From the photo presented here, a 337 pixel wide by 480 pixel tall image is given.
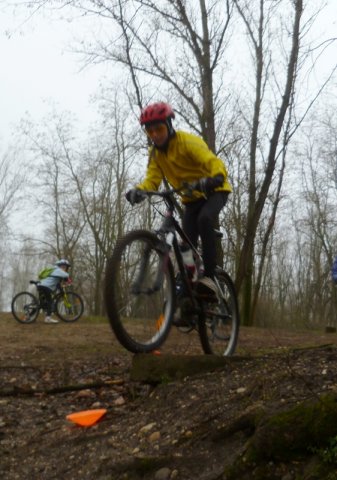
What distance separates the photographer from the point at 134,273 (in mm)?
4383

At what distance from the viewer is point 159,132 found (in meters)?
4.56

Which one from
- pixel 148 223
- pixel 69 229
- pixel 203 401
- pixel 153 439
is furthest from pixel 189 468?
pixel 69 229

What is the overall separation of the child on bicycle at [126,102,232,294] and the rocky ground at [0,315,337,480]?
106cm

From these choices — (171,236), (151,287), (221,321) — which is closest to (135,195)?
(171,236)

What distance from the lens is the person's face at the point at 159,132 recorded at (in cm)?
452

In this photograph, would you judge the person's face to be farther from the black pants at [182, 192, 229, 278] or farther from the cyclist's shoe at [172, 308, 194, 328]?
the cyclist's shoe at [172, 308, 194, 328]

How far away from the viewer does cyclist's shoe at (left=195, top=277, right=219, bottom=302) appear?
16.3 feet

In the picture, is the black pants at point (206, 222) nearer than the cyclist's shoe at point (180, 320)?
No

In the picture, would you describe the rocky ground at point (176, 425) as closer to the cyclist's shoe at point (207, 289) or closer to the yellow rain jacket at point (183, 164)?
the cyclist's shoe at point (207, 289)

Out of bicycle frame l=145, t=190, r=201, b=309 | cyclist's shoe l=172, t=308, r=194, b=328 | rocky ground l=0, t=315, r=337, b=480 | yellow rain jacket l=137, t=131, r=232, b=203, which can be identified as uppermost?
yellow rain jacket l=137, t=131, r=232, b=203

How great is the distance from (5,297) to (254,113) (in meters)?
54.0

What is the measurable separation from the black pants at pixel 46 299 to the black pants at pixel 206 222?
921cm

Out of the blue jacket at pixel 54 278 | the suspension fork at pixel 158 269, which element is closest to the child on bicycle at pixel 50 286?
the blue jacket at pixel 54 278

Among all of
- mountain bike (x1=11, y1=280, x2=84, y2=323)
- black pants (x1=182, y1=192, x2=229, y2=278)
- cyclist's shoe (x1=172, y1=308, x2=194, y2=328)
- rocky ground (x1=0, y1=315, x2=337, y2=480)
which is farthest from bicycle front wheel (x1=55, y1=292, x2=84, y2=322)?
cyclist's shoe (x1=172, y1=308, x2=194, y2=328)
